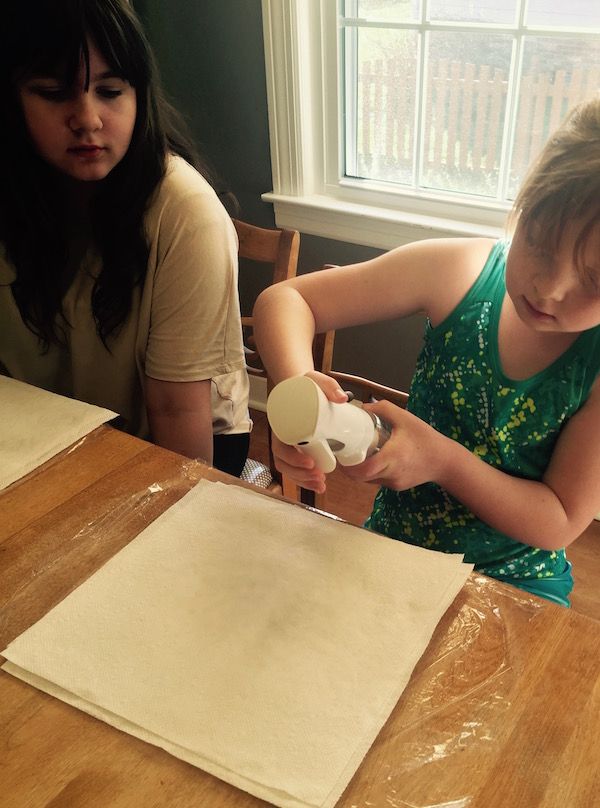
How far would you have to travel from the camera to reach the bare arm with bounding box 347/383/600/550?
2.61ft

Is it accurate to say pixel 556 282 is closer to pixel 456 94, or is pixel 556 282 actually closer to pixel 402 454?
pixel 402 454

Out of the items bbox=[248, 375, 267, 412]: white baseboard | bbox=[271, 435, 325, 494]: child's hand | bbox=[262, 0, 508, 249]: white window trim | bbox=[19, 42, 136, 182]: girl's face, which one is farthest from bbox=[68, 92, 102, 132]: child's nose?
bbox=[248, 375, 267, 412]: white baseboard

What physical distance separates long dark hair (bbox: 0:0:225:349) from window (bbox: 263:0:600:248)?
76 cm

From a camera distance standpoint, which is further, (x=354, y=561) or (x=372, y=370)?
(x=372, y=370)

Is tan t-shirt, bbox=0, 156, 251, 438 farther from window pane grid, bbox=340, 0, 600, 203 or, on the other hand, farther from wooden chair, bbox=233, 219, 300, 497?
window pane grid, bbox=340, 0, 600, 203

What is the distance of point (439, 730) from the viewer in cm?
53

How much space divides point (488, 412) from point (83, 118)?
0.67 meters

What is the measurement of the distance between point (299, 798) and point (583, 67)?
153 cm

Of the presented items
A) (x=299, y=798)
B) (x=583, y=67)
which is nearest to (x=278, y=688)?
(x=299, y=798)

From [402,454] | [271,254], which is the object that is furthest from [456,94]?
[402,454]

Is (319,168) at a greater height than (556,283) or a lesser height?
lesser

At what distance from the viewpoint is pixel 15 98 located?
966 mm

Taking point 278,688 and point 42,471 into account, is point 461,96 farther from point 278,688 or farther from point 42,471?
point 278,688

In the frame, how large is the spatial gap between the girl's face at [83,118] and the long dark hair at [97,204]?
0.04 ft
